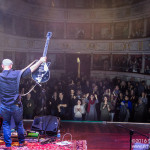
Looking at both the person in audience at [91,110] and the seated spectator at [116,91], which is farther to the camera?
the seated spectator at [116,91]

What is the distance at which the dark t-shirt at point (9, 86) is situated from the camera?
3.00 metres

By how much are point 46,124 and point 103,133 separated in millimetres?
1327

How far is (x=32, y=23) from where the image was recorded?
19.4 ft

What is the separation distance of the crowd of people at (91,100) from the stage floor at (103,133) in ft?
0.88

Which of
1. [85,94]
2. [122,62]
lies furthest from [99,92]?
[122,62]

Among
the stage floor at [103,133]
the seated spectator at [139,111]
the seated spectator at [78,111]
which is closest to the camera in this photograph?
the stage floor at [103,133]

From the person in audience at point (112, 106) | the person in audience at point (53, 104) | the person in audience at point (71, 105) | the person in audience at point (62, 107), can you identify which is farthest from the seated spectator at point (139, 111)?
the person in audience at point (53, 104)

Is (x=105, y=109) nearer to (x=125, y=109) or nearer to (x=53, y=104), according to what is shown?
(x=125, y=109)

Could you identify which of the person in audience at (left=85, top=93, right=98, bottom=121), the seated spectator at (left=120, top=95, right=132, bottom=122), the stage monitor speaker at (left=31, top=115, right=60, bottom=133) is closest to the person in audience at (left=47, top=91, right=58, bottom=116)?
the person in audience at (left=85, top=93, right=98, bottom=121)

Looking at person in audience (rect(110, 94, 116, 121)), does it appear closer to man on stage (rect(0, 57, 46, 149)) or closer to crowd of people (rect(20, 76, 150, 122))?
crowd of people (rect(20, 76, 150, 122))

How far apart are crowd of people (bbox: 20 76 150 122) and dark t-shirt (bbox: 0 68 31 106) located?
2480 millimetres

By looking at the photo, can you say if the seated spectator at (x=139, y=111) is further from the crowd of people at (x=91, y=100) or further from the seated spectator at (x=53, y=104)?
the seated spectator at (x=53, y=104)

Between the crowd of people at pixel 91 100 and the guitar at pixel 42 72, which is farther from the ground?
the guitar at pixel 42 72

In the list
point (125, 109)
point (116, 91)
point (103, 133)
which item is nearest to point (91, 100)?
point (116, 91)
